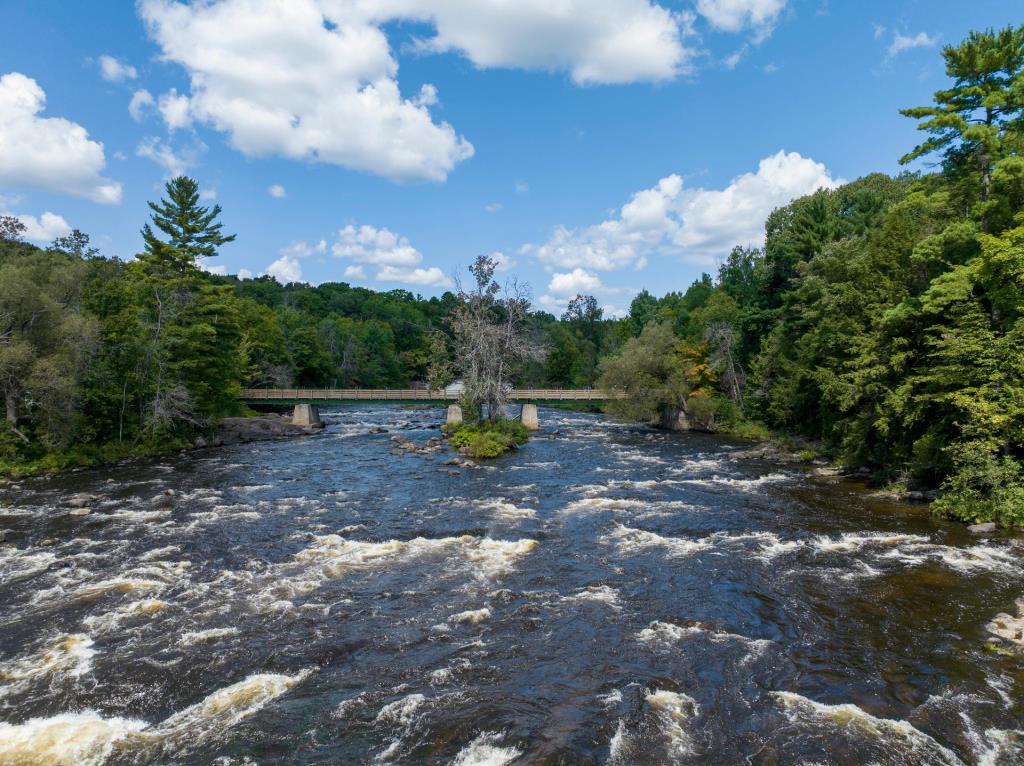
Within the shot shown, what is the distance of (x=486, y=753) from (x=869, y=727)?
667 centimetres

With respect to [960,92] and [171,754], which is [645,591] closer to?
[171,754]

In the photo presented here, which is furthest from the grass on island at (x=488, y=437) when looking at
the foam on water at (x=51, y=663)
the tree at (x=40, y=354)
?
A: the foam on water at (x=51, y=663)

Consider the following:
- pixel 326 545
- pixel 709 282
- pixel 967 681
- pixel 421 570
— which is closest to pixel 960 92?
pixel 967 681

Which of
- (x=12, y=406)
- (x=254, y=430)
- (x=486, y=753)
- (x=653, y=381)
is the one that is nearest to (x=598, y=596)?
(x=486, y=753)

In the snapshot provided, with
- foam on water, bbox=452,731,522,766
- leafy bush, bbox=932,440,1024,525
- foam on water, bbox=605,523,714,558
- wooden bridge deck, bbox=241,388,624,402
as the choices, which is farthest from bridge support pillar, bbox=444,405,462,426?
foam on water, bbox=452,731,522,766

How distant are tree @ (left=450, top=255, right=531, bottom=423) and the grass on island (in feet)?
6.37

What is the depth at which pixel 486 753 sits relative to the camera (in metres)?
9.84

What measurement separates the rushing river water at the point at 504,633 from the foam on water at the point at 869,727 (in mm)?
49

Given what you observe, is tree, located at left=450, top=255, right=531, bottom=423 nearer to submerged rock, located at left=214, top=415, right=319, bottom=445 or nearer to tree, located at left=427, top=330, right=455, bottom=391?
tree, located at left=427, top=330, right=455, bottom=391

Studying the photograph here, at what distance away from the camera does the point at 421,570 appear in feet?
60.0

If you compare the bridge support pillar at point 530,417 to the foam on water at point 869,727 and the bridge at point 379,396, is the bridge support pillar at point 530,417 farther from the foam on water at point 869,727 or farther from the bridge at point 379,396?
the foam on water at point 869,727

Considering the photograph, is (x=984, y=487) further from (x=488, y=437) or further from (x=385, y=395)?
(x=385, y=395)

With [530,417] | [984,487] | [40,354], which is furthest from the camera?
[530,417]

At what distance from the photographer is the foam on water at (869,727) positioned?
966 centimetres
